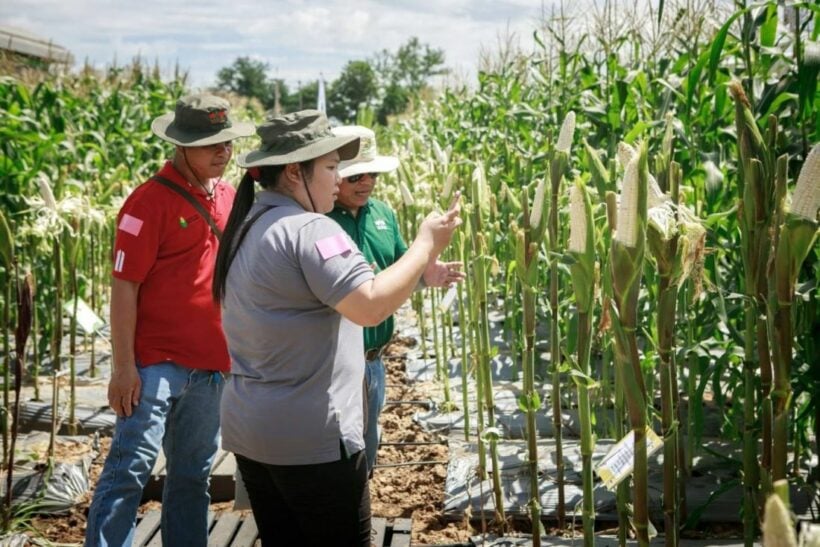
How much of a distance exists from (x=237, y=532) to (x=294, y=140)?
6.56 ft

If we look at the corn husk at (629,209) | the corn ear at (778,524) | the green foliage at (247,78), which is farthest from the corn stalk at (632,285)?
the green foliage at (247,78)

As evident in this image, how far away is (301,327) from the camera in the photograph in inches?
98.8

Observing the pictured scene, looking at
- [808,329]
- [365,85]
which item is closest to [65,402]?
[808,329]

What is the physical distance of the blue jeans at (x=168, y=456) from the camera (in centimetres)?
321

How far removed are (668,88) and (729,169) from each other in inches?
29.3

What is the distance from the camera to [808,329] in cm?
345

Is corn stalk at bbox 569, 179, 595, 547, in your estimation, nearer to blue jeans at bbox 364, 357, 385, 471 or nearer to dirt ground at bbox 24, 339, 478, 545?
blue jeans at bbox 364, 357, 385, 471

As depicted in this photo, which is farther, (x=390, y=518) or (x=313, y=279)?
(x=390, y=518)

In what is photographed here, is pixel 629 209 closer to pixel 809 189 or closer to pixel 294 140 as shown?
pixel 809 189

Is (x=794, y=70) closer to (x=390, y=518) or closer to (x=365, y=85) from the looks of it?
(x=390, y=518)

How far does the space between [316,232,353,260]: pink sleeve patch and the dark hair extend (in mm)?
253

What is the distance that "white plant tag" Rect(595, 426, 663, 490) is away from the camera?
2.12 meters

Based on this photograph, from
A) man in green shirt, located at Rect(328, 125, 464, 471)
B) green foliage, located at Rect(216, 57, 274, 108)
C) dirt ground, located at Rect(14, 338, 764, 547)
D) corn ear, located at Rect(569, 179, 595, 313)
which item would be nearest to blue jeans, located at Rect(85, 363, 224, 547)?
man in green shirt, located at Rect(328, 125, 464, 471)

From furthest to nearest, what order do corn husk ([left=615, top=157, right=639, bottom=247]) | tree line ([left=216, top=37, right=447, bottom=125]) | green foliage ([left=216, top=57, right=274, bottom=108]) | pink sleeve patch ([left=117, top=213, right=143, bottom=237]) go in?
green foliage ([left=216, top=57, right=274, bottom=108])
tree line ([left=216, top=37, right=447, bottom=125])
pink sleeve patch ([left=117, top=213, right=143, bottom=237])
corn husk ([left=615, top=157, right=639, bottom=247])
